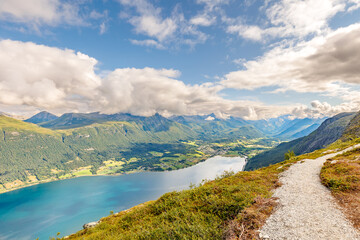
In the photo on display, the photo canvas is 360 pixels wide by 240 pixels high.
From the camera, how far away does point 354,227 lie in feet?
35.9

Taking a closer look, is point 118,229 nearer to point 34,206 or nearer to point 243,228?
point 243,228

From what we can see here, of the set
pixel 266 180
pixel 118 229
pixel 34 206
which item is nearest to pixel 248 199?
pixel 266 180

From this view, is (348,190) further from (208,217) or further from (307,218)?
(208,217)

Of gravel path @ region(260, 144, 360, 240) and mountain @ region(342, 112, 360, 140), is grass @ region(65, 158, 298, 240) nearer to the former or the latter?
gravel path @ region(260, 144, 360, 240)

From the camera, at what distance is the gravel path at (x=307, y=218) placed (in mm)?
10594

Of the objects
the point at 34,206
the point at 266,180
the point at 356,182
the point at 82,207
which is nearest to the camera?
the point at 356,182

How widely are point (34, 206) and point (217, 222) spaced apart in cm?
28075

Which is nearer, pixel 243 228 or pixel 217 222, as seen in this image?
pixel 243 228

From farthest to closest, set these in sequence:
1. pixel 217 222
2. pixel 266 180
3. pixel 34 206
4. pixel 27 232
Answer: pixel 34 206 < pixel 27 232 < pixel 266 180 < pixel 217 222

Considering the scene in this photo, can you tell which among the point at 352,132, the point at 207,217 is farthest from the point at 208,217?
the point at 352,132

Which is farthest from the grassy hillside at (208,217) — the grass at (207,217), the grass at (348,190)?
the grass at (348,190)

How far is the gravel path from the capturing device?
10.6 meters

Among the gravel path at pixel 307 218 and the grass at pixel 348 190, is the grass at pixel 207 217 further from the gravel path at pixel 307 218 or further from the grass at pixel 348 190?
the grass at pixel 348 190

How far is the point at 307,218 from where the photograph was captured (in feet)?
41.6
